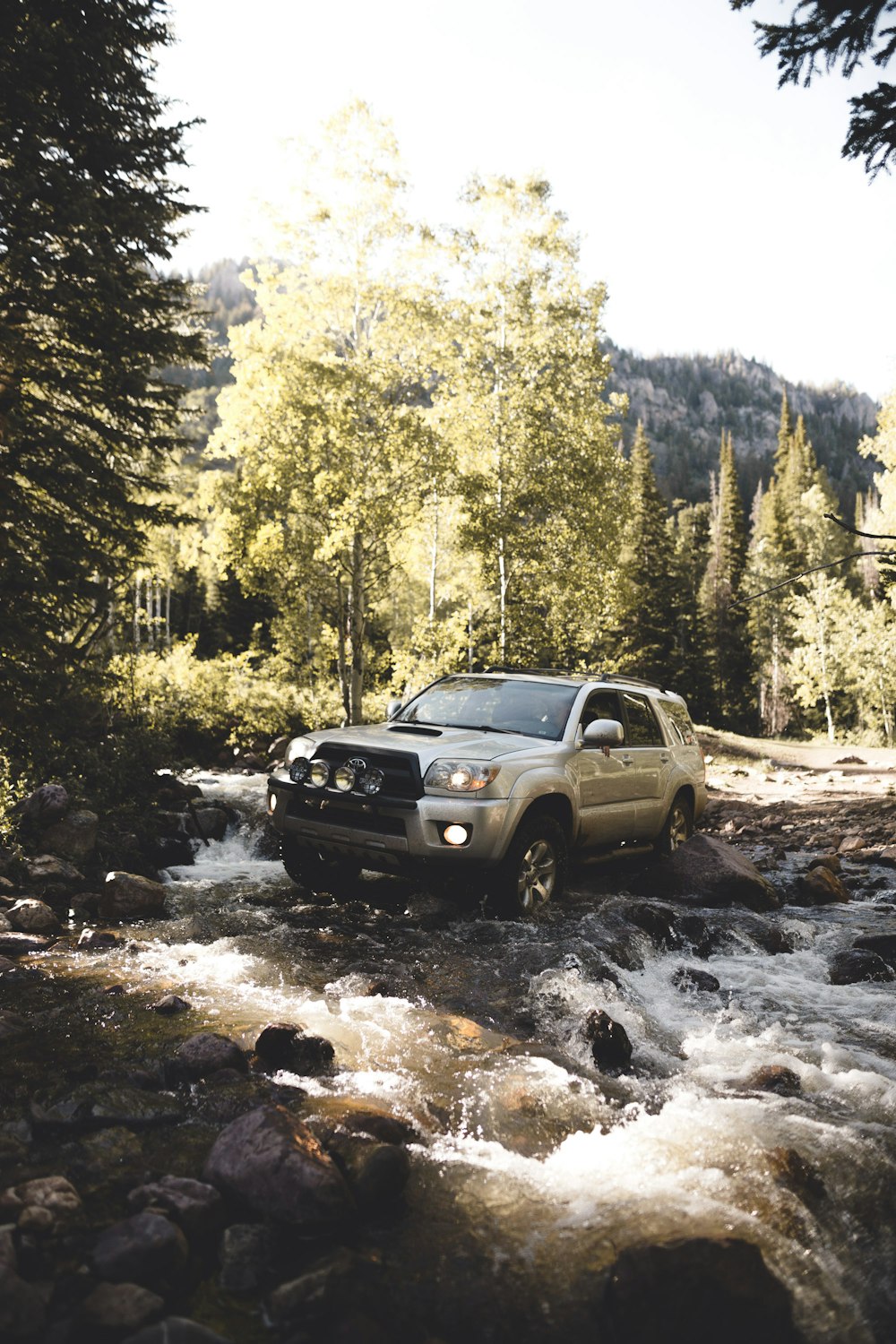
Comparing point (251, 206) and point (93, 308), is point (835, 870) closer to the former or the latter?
point (93, 308)

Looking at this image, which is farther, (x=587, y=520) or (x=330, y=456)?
(x=587, y=520)

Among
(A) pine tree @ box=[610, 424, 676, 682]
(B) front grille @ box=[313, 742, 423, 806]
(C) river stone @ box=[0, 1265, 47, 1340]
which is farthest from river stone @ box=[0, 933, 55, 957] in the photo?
(A) pine tree @ box=[610, 424, 676, 682]

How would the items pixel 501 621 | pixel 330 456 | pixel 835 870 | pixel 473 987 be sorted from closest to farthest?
pixel 473 987 < pixel 835 870 < pixel 330 456 < pixel 501 621

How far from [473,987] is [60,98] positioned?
36.4ft

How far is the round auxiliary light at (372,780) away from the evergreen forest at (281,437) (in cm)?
307

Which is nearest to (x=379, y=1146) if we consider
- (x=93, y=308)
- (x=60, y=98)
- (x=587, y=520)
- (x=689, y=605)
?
(x=93, y=308)

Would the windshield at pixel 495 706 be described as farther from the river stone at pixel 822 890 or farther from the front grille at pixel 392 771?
the river stone at pixel 822 890

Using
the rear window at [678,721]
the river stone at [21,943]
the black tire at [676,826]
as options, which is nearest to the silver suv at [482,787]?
the black tire at [676,826]

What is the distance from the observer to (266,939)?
562 cm

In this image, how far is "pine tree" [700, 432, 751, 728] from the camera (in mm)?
54219

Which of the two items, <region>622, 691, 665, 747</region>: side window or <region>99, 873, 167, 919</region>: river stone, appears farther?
<region>622, 691, 665, 747</region>: side window

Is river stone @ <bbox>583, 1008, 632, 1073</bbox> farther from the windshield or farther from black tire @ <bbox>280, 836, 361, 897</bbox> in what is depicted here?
black tire @ <bbox>280, 836, 361, 897</bbox>

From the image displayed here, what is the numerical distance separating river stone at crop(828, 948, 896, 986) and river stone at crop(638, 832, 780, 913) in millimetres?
1714

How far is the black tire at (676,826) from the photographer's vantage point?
8.52m
